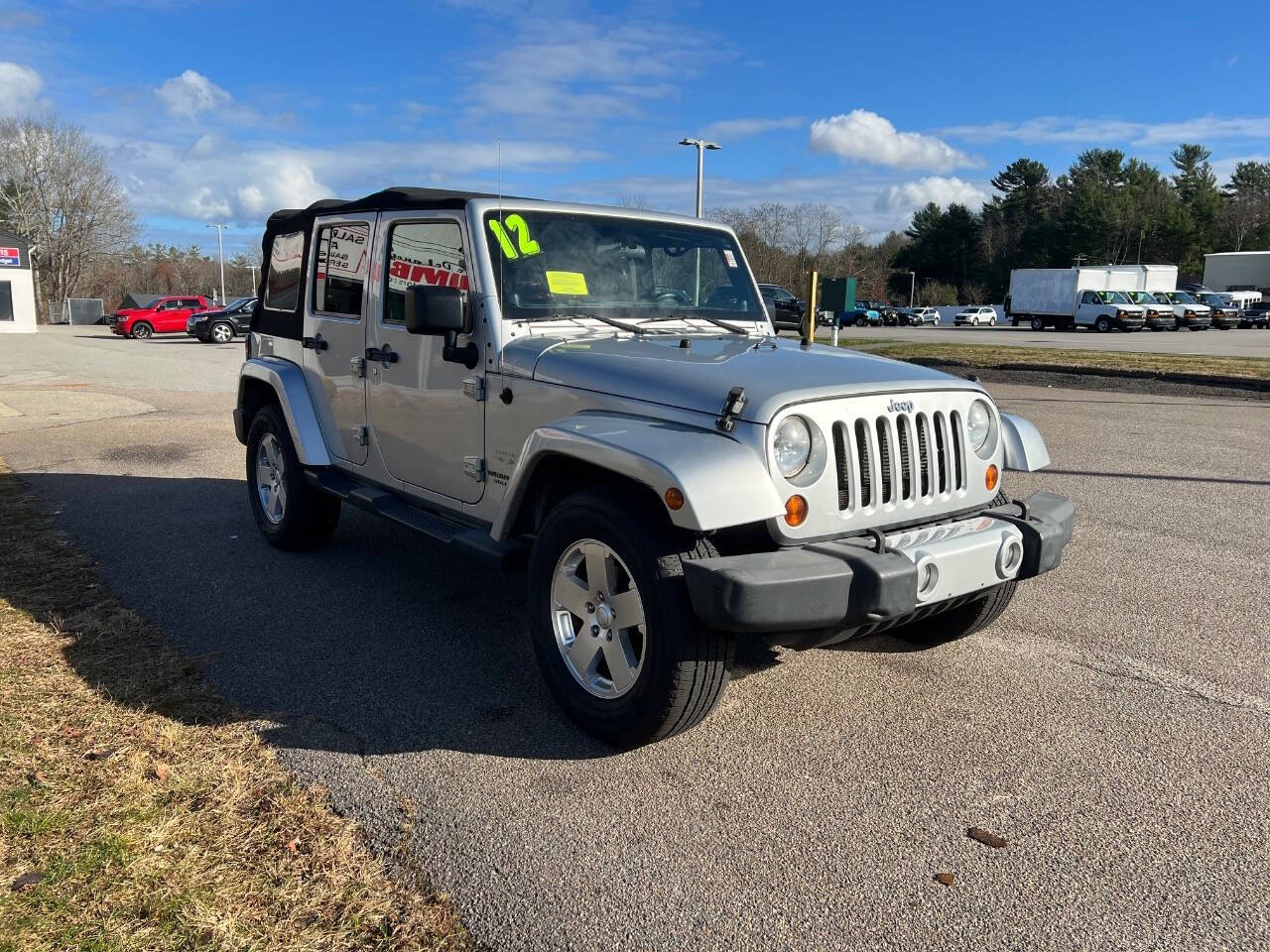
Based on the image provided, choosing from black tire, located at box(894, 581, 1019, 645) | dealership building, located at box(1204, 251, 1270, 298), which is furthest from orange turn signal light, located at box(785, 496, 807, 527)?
dealership building, located at box(1204, 251, 1270, 298)

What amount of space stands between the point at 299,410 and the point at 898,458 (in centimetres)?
358

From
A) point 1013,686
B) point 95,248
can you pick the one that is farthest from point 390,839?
point 95,248

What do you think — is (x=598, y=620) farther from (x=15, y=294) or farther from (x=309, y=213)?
(x=15, y=294)

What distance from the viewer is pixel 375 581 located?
5.49 m

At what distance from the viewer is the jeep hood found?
11.0 feet

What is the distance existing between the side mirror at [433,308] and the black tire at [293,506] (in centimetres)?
205

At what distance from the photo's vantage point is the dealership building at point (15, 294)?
160 ft

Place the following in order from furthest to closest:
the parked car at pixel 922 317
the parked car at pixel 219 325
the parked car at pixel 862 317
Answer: the parked car at pixel 922 317 < the parked car at pixel 862 317 < the parked car at pixel 219 325

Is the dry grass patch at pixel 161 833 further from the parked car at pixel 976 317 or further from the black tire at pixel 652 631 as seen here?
the parked car at pixel 976 317

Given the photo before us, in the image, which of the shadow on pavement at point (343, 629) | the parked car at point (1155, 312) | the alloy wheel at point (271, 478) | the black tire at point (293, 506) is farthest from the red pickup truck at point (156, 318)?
the parked car at point (1155, 312)

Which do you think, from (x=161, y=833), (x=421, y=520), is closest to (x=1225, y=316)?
(x=421, y=520)

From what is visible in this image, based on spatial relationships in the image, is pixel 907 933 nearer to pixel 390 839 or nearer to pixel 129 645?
pixel 390 839

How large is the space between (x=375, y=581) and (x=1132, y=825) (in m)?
3.89

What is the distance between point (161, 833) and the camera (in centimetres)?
289
